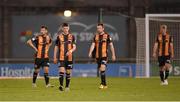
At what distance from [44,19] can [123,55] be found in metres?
6.17

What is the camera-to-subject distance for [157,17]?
30.5 m

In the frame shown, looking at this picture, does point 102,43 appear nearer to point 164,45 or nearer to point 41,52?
point 41,52

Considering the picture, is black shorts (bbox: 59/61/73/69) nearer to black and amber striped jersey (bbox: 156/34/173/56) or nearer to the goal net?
black and amber striped jersey (bbox: 156/34/173/56)

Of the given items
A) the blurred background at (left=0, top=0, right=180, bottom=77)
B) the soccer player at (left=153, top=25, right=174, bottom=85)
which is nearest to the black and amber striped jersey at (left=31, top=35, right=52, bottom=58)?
the soccer player at (left=153, top=25, right=174, bottom=85)

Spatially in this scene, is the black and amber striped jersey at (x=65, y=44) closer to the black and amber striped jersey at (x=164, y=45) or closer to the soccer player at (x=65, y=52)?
the soccer player at (x=65, y=52)

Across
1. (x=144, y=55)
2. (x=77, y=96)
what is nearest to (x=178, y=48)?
(x=144, y=55)

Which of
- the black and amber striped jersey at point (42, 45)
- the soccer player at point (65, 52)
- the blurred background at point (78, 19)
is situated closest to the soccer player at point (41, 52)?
the black and amber striped jersey at point (42, 45)

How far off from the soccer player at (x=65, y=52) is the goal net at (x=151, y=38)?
11.7 meters

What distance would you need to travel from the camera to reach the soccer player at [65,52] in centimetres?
1788

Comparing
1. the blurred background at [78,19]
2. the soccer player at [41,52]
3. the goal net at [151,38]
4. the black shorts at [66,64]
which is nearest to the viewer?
the black shorts at [66,64]

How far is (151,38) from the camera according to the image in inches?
1196

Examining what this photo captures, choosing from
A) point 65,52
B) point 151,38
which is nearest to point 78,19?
point 151,38

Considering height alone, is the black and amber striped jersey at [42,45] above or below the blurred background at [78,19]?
below

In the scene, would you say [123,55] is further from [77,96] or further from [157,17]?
[77,96]
